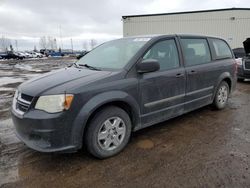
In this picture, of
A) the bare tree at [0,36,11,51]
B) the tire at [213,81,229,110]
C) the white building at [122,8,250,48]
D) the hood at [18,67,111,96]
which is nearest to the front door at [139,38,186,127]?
the hood at [18,67,111,96]

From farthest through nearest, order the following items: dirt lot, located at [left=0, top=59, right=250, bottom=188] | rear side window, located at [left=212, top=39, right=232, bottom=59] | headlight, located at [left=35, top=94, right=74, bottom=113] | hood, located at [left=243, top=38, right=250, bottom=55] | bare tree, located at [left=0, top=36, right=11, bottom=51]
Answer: bare tree, located at [left=0, top=36, right=11, bottom=51] < hood, located at [left=243, top=38, right=250, bottom=55] < rear side window, located at [left=212, top=39, right=232, bottom=59] < headlight, located at [left=35, top=94, right=74, bottom=113] < dirt lot, located at [left=0, top=59, right=250, bottom=188]

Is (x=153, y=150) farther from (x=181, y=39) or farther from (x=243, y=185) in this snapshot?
(x=181, y=39)

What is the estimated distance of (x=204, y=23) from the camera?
22.2 metres

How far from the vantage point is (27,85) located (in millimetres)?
3334

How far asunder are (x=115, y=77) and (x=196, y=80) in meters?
1.88

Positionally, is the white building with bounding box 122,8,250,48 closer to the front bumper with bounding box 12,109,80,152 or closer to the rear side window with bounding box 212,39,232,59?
the rear side window with bounding box 212,39,232,59

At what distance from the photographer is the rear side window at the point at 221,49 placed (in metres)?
5.15

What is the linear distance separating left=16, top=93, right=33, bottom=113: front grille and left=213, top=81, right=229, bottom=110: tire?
387cm

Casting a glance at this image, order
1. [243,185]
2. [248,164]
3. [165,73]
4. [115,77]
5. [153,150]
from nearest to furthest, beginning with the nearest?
1. [243,185]
2. [248,164]
3. [115,77]
4. [153,150]
5. [165,73]

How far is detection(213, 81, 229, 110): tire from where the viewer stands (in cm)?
524

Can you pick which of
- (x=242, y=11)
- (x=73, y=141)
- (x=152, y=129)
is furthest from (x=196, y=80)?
(x=242, y=11)

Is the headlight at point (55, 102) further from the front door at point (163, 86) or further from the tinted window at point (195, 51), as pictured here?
the tinted window at point (195, 51)

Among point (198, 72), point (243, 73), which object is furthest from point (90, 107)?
point (243, 73)

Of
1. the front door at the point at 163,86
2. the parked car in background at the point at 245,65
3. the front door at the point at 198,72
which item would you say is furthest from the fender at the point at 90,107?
the parked car in background at the point at 245,65
